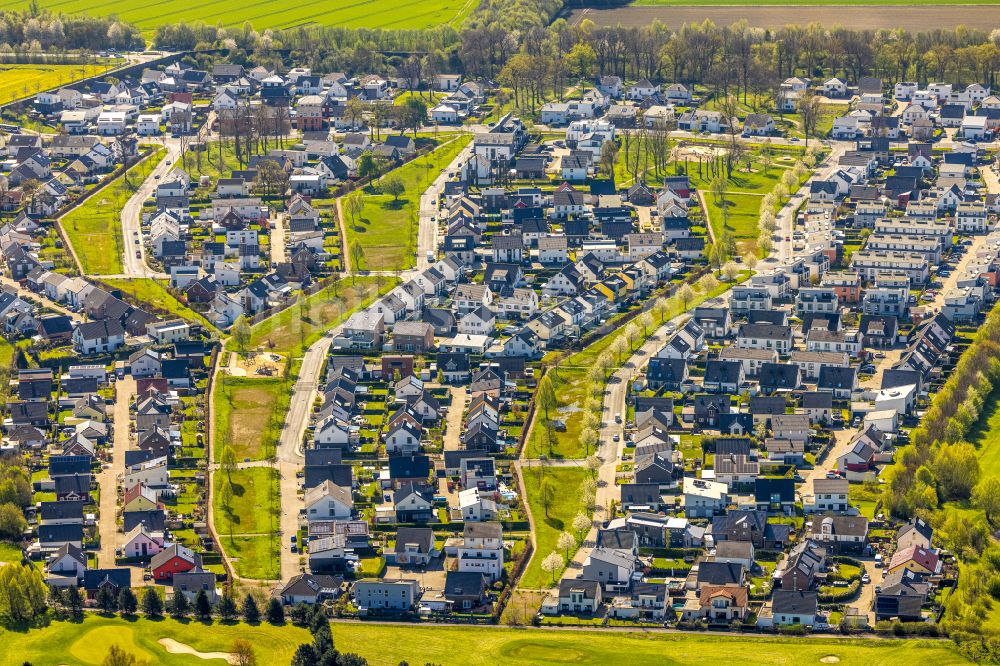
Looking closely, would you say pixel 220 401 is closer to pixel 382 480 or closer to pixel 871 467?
pixel 382 480

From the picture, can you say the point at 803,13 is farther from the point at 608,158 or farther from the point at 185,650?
the point at 185,650

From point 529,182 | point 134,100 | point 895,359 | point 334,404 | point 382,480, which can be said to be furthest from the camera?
point 134,100

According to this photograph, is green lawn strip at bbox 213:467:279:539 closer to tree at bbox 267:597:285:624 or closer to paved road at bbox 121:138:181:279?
tree at bbox 267:597:285:624

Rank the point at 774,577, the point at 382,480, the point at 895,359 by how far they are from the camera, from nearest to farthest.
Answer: the point at 774,577, the point at 382,480, the point at 895,359

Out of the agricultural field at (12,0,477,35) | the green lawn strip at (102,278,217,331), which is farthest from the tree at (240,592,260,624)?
the agricultural field at (12,0,477,35)

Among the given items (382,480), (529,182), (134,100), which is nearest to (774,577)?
(382,480)

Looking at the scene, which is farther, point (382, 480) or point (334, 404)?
point (334, 404)
